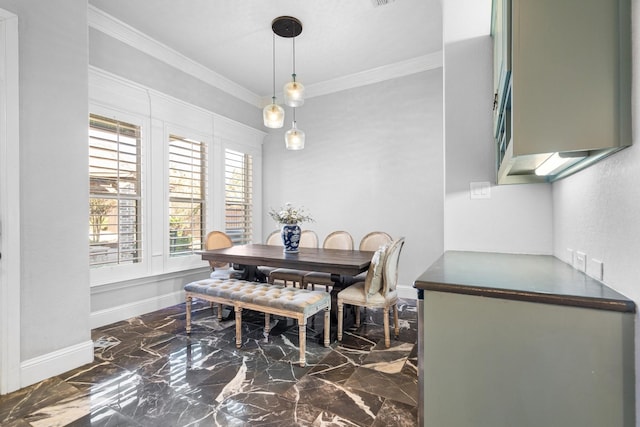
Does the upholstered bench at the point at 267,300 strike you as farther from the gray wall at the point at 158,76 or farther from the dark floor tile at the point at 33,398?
the gray wall at the point at 158,76

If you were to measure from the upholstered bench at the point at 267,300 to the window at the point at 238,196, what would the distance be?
1781mm

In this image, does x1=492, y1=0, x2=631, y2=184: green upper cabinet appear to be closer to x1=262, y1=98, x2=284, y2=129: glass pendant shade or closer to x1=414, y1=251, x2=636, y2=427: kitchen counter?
x1=414, y1=251, x2=636, y2=427: kitchen counter

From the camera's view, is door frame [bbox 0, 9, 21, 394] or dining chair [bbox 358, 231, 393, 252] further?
dining chair [bbox 358, 231, 393, 252]

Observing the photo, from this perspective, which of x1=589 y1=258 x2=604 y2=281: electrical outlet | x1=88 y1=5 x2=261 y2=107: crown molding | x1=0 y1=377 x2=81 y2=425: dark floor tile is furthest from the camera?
x1=88 y1=5 x2=261 y2=107: crown molding

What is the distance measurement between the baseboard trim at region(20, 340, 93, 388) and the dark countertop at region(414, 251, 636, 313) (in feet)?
8.73

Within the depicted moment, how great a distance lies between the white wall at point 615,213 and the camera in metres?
0.86

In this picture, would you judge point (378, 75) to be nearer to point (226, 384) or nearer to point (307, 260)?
point (307, 260)

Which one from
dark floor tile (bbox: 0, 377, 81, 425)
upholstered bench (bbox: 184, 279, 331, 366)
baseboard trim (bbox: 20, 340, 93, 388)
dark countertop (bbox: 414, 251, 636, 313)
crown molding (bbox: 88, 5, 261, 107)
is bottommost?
dark floor tile (bbox: 0, 377, 81, 425)

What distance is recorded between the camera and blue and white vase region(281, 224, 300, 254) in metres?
3.48

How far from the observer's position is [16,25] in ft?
6.81

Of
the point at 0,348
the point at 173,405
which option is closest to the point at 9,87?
the point at 0,348

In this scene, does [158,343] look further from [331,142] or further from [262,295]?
[331,142]

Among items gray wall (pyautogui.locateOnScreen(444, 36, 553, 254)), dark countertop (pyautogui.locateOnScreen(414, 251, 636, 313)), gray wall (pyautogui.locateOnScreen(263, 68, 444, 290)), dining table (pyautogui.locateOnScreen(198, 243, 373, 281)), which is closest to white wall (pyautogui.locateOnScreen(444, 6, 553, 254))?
gray wall (pyautogui.locateOnScreen(444, 36, 553, 254))

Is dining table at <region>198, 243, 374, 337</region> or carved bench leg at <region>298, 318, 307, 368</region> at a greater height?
dining table at <region>198, 243, 374, 337</region>
